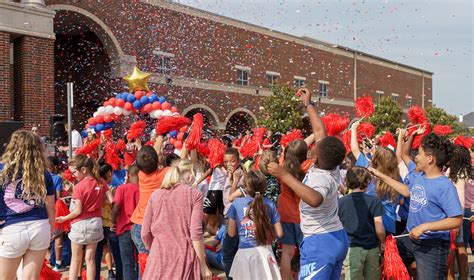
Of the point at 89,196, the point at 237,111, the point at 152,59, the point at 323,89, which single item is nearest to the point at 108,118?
the point at 89,196

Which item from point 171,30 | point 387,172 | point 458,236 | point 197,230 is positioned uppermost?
point 171,30

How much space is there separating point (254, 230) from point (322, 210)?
1135mm

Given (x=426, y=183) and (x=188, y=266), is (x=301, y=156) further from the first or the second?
(x=188, y=266)

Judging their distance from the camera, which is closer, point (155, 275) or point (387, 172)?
point (155, 275)

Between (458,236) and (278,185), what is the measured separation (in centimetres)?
220

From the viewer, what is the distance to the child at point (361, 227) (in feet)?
15.0

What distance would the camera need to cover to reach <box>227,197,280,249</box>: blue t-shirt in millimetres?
4664

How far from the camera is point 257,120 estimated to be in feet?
97.6

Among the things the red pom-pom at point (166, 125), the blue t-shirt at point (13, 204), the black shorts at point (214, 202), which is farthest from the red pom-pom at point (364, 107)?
the blue t-shirt at point (13, 204)

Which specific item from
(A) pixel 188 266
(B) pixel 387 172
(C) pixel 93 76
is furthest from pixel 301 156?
(C) pixel 93 76

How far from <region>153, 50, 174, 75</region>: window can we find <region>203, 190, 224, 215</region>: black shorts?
16729 mm

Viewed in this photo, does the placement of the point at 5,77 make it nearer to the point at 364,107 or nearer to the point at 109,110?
the point at 109,110

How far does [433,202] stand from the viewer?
3949 millimetres

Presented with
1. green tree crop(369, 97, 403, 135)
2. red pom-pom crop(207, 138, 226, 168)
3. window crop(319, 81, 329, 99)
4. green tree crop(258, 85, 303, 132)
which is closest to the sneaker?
red pom-pom crop(207, 138, 226, 168)
